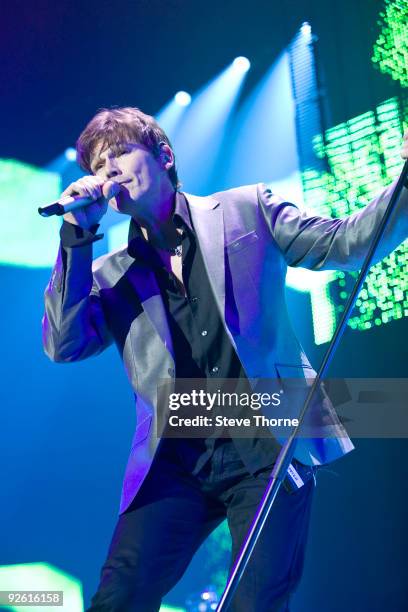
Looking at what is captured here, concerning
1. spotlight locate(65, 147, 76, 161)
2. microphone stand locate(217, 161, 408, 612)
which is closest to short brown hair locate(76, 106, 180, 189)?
microphone stand locate(217, 161, 408, 612)

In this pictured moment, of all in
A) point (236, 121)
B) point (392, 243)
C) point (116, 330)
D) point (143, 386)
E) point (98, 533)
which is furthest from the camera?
point (236, 121)

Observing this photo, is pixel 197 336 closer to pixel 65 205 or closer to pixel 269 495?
pixel 65 205

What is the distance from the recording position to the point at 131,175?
1807 millimetres

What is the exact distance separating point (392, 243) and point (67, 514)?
6.81 feet

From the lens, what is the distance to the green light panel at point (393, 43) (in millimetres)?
2980

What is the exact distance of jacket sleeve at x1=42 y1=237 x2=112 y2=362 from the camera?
1615 millimetres

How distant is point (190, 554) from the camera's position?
5.14 feet

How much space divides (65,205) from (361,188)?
70.4 inches

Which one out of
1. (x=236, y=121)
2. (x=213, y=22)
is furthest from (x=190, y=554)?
(x=213, y=22)

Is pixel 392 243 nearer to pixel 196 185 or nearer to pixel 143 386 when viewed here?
pixel 143 386

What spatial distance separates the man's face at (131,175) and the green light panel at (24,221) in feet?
3.99

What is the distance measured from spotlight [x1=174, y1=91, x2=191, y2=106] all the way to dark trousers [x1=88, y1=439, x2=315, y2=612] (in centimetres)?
212

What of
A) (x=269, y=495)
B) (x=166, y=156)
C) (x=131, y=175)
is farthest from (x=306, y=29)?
(x=269, y=495)

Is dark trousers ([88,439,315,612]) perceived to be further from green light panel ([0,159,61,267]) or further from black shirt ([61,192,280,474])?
green light panel ([0,159,61,267])
